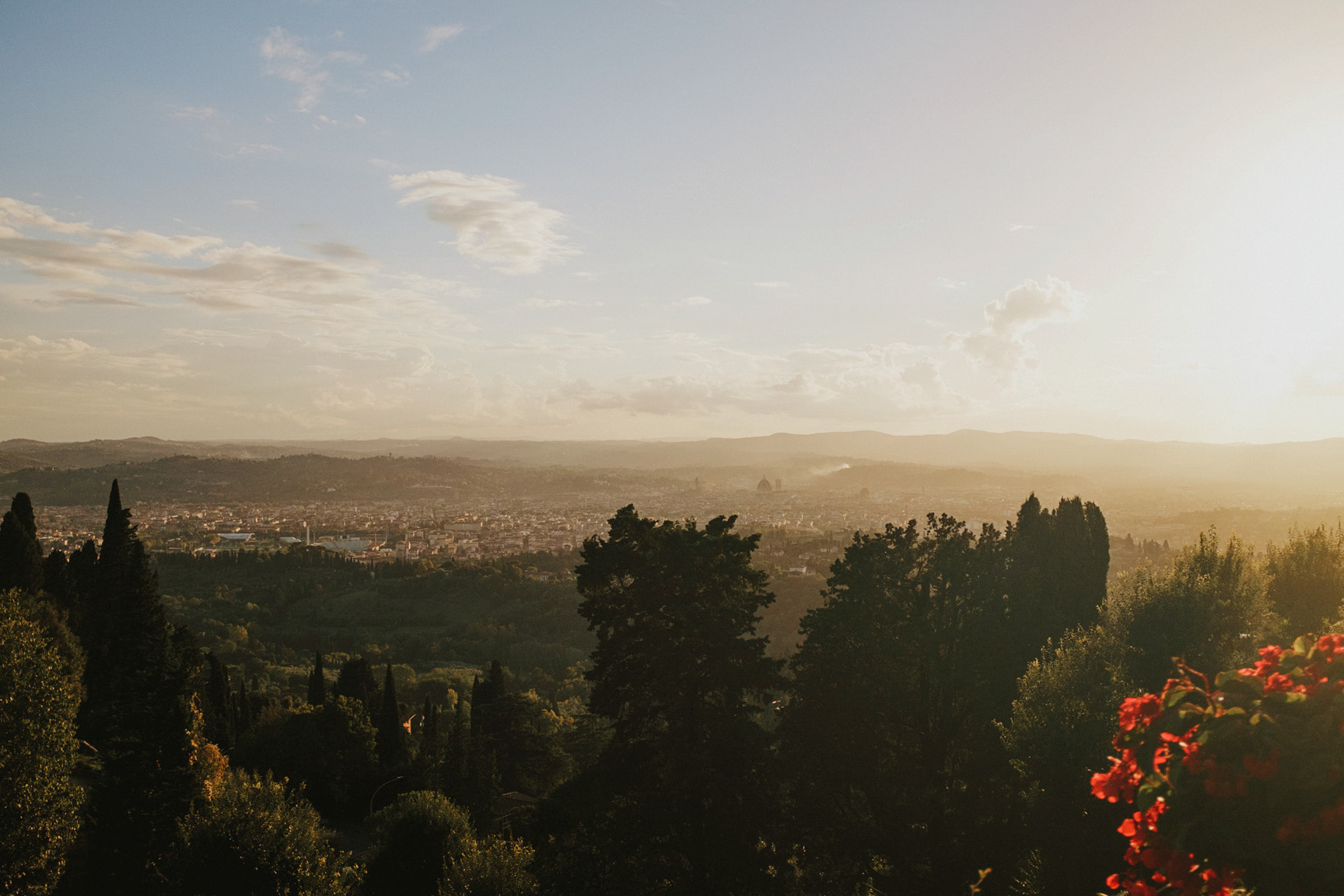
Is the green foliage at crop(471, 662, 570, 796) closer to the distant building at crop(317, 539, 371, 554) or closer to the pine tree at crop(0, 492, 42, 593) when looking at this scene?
the pine tree at crop(0, 492, 42, 593)

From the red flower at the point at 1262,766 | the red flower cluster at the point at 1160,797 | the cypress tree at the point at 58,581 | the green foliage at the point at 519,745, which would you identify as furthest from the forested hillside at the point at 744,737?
the green foliage at the point at 519,745

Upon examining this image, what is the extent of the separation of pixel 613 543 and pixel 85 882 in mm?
18484

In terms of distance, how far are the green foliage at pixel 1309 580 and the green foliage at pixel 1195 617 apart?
5.71 feet

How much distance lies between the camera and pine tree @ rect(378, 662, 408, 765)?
4316cm

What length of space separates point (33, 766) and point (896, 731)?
68.2ft

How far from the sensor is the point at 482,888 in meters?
18.5

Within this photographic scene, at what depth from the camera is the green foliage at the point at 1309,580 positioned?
2439cm

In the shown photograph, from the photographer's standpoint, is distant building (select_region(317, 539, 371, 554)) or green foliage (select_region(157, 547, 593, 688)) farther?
distant building (select_region(317, 539, 371, 554))

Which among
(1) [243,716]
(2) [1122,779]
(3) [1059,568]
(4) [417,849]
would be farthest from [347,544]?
(2) [1122,779]

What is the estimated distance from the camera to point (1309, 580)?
82.3 ft

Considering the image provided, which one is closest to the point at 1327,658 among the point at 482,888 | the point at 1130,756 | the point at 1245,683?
the point at 1245,683

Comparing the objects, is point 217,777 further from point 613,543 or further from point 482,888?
point 613,543

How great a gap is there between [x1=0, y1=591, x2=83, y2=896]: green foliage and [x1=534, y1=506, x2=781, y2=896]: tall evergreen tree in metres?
12.5

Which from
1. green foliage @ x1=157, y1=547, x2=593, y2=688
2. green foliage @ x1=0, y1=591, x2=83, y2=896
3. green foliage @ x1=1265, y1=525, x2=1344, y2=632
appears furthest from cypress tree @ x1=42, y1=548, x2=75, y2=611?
green foliage @ x1=1265, y1=525, x2=1344, y2=632
